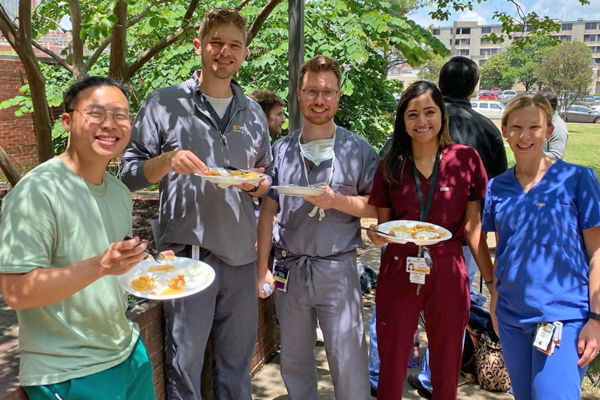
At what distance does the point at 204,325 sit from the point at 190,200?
69 cm

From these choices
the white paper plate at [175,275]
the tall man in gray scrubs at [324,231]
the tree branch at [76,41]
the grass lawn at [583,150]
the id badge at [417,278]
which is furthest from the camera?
the grass lawn at [583,150]

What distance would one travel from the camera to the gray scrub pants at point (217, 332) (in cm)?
283

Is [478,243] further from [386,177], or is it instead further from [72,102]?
[72,102]

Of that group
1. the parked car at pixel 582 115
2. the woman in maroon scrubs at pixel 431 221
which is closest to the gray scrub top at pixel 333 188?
the woman in maroon scrubs at pixel 431 221

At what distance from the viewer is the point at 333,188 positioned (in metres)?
3.01

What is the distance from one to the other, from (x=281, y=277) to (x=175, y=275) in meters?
0.89

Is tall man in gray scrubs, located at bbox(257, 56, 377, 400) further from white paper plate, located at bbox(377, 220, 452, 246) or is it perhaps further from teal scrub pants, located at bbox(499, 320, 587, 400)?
teal scrub pants, located at bbox(499, 320, 587, 400)

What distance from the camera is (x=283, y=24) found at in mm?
8016

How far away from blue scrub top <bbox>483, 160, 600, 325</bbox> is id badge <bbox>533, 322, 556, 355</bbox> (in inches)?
1.5

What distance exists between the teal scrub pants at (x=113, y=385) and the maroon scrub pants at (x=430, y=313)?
1410mm

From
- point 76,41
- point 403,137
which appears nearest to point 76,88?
point 403,137

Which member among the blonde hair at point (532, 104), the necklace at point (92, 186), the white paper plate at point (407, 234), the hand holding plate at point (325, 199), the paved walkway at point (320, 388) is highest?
the blonde hair at point (532, 104)

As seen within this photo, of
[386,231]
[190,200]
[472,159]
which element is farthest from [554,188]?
[190,200]

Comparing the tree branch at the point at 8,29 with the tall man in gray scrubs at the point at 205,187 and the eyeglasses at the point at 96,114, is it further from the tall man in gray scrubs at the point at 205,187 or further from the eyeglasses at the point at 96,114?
the eyeglasses at the point at 96,114
